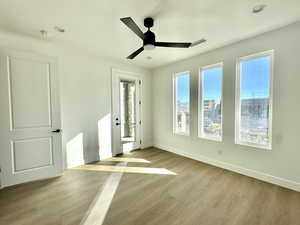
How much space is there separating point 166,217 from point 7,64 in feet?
11.2

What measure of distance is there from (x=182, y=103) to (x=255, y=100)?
5.92 feet

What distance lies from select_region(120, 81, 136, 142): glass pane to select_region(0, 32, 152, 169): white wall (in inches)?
19.8

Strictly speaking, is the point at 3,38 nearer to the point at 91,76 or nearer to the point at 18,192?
the point at 91,76

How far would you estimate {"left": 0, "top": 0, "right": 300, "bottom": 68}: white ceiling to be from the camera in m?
1.87

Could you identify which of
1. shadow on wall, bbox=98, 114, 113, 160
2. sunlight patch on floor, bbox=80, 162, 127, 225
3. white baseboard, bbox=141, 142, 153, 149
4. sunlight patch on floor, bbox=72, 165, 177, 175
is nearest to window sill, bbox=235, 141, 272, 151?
sunlight patch on floor, bbox=72, 165, 177, 175

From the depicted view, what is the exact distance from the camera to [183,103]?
4.21m

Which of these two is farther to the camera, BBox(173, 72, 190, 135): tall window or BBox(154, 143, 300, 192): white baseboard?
BBox(173, 72, 190, 135): tall window

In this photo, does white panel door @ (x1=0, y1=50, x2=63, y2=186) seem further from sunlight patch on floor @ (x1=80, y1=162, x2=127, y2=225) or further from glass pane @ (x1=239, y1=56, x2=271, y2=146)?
glass pane @ (x1=239, y1=56, x2=271, y2=146)

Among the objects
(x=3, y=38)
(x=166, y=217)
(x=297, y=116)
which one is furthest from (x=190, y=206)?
(x=3, y=38)

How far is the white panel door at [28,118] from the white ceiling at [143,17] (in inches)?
24.2

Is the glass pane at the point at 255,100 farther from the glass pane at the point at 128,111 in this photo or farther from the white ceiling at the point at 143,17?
the glass pane at the point at 128,111

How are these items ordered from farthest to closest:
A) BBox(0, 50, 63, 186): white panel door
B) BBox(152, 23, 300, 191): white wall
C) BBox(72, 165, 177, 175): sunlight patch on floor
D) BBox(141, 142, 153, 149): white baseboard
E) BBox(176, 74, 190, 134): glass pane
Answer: BBox(141, 142, 153, 149): white baseboard
BBox(176, 74, 190, 134): glass pane
BBox(72, 165, 177, 175): sunlight patch on floor
BBox(0, 50, 63, 186): white panel door
BBox(152, 23, 300, 191): white wall

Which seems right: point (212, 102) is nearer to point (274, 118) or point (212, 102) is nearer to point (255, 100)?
point (255, 100)

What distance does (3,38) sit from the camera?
2.54 metres
